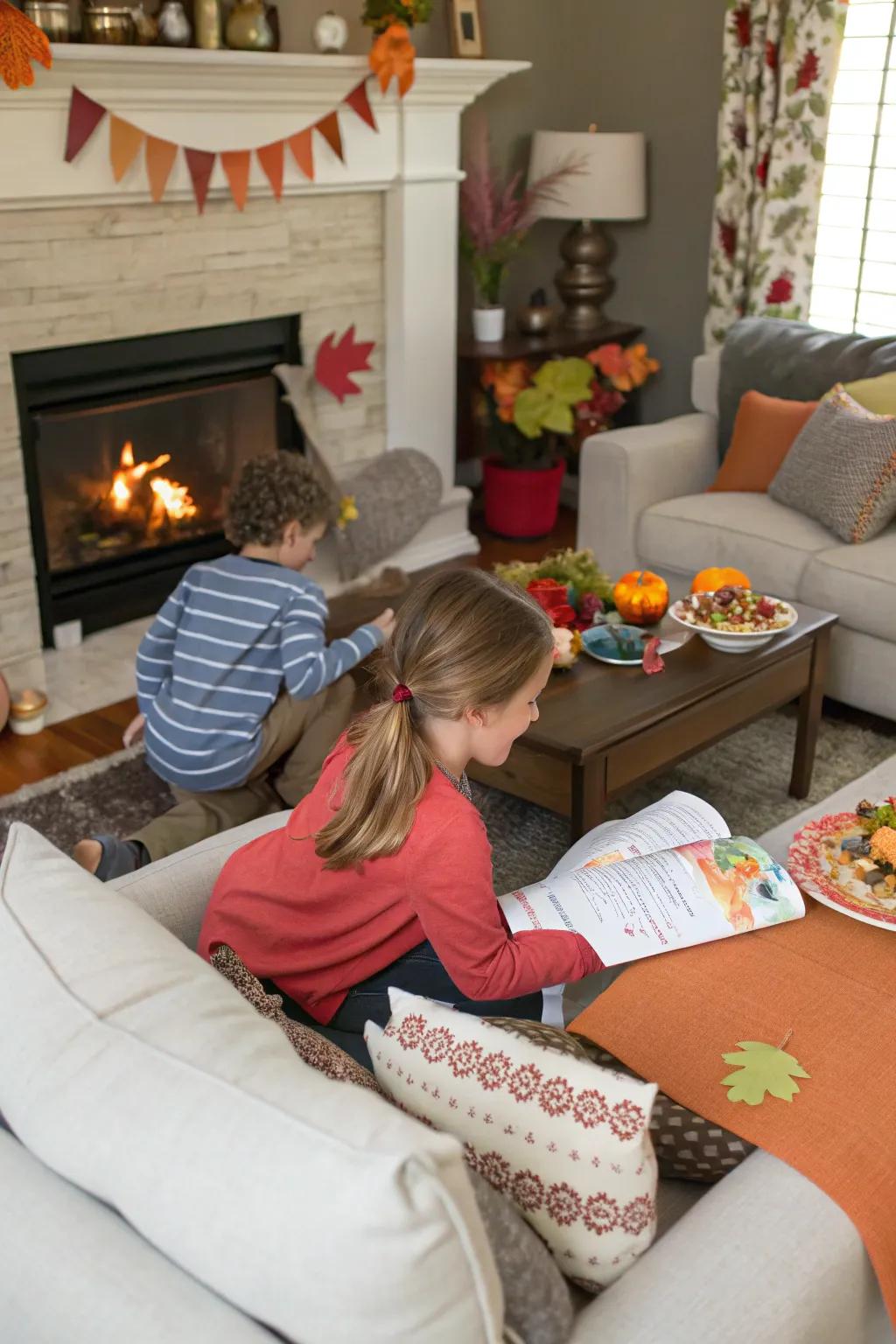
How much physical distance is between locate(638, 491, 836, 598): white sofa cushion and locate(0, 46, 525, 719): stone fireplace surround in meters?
1.13

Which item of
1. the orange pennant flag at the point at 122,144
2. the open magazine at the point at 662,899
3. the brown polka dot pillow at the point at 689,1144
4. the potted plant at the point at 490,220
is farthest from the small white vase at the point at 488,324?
the brown polka dot pillow at the point at 689,1144

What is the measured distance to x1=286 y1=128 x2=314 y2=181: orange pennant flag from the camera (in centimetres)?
376

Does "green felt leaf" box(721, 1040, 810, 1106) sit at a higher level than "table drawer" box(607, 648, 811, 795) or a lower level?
higher

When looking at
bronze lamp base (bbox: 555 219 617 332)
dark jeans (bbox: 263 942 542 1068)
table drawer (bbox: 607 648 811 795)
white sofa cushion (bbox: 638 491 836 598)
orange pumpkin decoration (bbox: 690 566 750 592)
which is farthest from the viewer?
bronze lamp base (bbox: 555 219 617 332)

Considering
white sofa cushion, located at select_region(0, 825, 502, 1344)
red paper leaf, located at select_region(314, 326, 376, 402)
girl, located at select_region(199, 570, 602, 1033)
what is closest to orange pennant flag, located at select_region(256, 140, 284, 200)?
red paper leaf, located at select_region(314, 326, 376, 402)

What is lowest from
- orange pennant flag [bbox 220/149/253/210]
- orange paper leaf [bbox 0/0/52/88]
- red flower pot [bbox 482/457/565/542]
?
red flower pot [bbox 482/457/565/542]

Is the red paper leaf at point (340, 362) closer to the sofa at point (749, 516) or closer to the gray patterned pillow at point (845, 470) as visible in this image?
the sofa at point (749, 516)

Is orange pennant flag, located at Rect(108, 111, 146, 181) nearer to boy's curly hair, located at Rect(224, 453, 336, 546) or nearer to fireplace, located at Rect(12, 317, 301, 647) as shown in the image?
fireplace, located at Rect(12, 317, 301, 647)

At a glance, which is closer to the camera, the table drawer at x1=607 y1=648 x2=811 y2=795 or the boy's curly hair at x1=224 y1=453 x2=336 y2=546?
the table drawer at x1=607 y1=648 x2=811 y2=795

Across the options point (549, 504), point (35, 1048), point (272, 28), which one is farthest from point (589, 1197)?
point (549, 504)

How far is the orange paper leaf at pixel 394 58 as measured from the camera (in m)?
3.74

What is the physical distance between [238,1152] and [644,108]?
15.1 feet

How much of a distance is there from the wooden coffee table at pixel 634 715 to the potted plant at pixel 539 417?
1.93 metres

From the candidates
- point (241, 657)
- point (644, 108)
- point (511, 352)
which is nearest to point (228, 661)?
point (241, 657)
